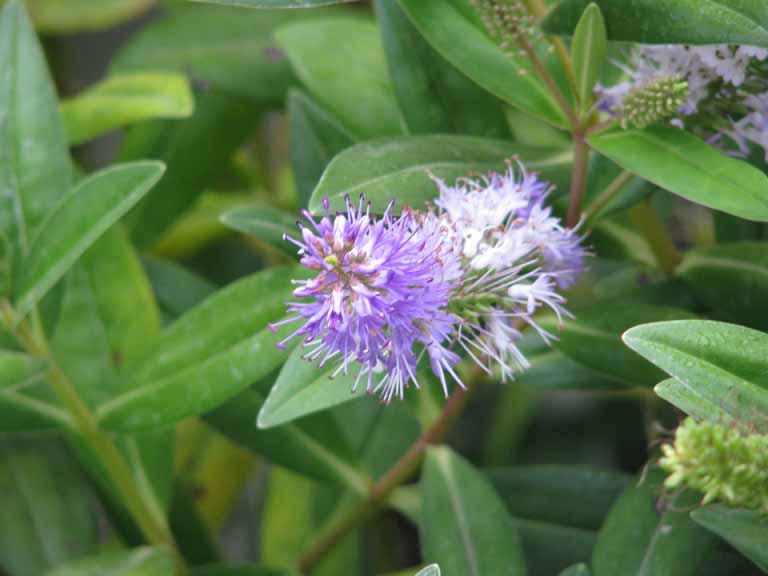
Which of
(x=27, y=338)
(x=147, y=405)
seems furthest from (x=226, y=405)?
(x=27, y=338)

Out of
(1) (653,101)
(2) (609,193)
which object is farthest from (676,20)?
(2) (609,193)

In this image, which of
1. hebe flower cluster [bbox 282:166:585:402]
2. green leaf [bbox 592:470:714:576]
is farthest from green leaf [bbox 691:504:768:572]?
hebe flower cluster [bbox 282:166:585:402]

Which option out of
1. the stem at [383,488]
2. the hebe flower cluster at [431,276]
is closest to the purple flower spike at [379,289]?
the hebe flower cluster at [431,276]

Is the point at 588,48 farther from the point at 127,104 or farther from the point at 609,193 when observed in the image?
the point at 127,104

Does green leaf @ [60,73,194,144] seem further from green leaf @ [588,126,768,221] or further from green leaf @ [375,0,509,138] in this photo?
green leaf @ [588,126,768,221]

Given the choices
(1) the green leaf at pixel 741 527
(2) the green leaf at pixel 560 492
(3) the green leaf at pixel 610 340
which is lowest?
(2) the green leaf at pixel 560 492

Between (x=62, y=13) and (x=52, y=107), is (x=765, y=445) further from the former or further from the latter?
(x=62, y=13)

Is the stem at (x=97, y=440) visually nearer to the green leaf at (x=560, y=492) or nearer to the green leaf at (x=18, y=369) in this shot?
→ the green leaf at (x=18, y=369)
